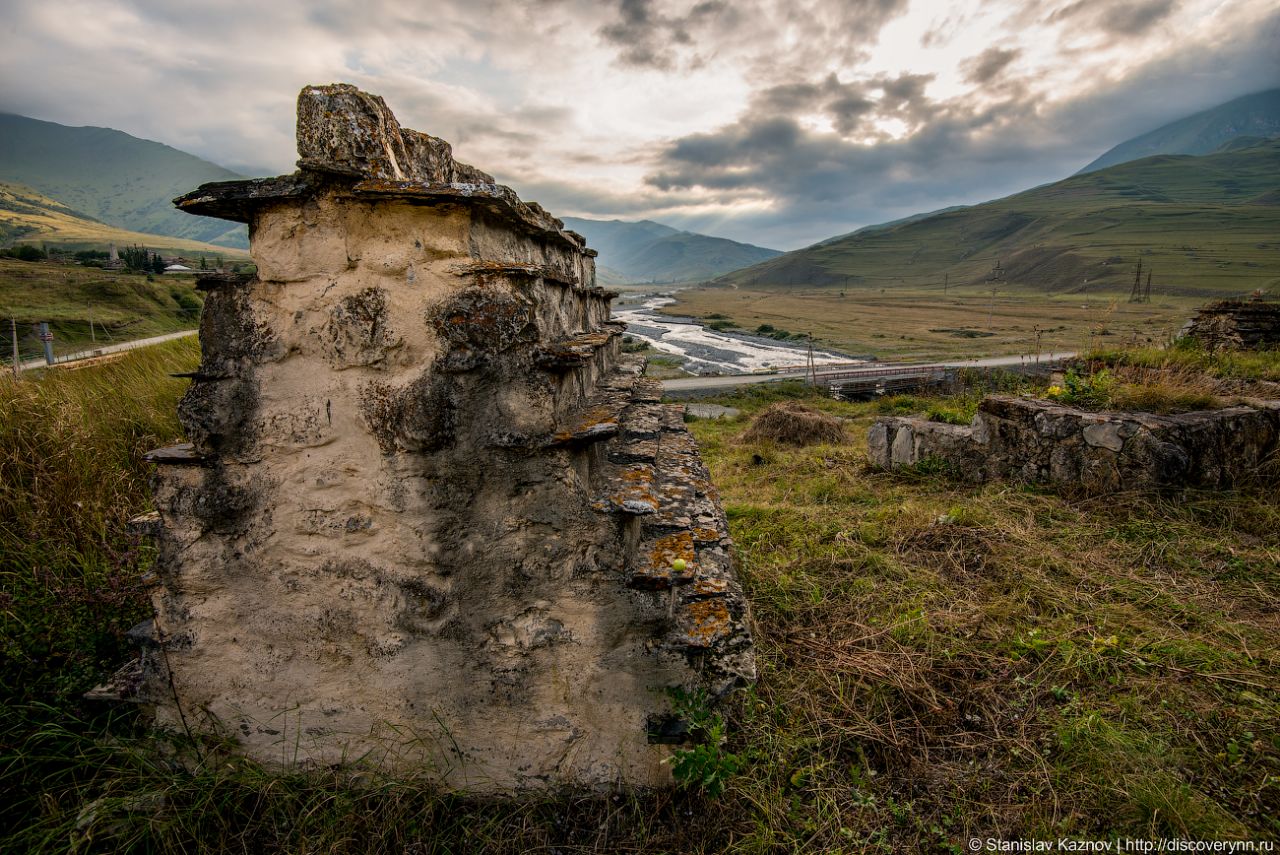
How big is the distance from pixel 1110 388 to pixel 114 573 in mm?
Answer: 8802

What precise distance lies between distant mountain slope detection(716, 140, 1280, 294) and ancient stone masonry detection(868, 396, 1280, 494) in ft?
192

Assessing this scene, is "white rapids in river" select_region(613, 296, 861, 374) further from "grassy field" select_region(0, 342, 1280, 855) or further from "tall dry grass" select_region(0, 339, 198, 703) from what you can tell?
"tall dry grass" select_region(0, 339, 198, 703)

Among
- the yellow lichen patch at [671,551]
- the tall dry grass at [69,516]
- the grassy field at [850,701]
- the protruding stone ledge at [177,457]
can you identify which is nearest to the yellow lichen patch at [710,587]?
the yellow lichen patch at [671,551]

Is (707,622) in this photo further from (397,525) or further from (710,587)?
(397,525)

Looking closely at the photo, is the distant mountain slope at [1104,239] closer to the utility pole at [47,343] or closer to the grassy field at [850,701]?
the grassy field at [850,701]

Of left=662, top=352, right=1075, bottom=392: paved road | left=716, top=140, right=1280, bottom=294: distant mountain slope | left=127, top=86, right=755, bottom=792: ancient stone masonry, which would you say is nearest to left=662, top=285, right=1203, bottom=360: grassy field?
left=662, top=352, right=1075, bottom=392: paved road

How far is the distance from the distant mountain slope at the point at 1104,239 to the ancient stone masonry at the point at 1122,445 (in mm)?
58426

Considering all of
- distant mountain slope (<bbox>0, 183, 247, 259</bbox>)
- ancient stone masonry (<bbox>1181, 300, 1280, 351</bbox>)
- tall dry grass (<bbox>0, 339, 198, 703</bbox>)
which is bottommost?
tall dry grass (<bbox>0, 339, 198, 703</bbox>)

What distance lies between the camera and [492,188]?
2.40 m

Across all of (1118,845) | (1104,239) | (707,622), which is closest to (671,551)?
(707,622)

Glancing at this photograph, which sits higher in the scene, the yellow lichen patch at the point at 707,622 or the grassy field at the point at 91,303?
the grassy field at the point at 91,303

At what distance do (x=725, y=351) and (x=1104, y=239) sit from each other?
3998 inches

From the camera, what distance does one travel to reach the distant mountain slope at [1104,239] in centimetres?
7269

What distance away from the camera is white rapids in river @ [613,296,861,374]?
2764cm
